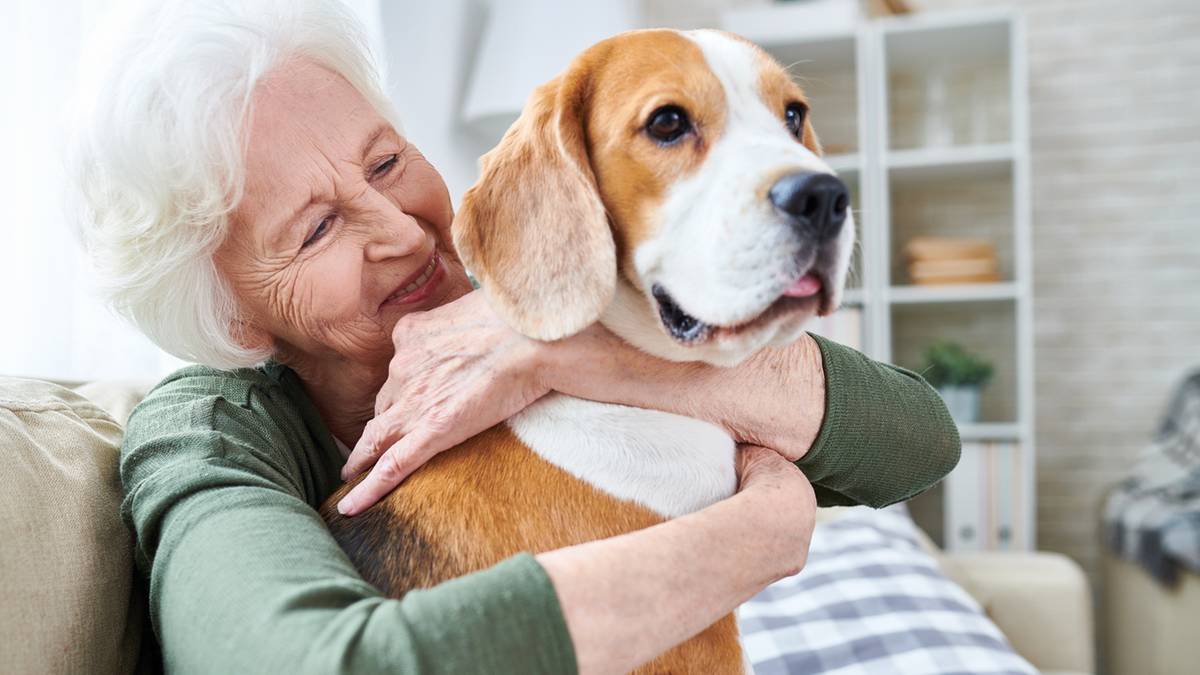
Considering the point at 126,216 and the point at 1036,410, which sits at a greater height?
the point at 126,216

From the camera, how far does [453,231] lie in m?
0.99

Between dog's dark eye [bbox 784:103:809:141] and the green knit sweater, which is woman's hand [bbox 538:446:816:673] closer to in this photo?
the green knit sweater

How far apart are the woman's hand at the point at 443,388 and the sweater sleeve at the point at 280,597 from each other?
0.12 meters

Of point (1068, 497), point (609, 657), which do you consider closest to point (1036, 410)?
point (1068, 497)

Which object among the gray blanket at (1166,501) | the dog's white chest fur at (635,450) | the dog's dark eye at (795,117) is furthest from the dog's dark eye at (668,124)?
the gray blanket at (1166,501)

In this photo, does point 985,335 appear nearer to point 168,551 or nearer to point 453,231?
point 453,231

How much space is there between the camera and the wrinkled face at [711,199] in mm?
836

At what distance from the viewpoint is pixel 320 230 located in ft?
3.70

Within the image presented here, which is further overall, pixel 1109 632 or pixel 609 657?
pixel 1109 632

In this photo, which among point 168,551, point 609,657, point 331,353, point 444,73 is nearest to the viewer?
point 609,657

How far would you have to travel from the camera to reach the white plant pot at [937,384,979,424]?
3730 millimetres

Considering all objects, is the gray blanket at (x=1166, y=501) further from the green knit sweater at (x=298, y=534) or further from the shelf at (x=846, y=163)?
the green knit sweater at (x=298, y=534)

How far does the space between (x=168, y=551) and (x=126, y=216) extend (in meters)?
0.44

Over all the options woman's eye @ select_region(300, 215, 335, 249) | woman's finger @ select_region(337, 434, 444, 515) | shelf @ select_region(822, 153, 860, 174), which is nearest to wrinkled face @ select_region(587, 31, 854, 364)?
woman's finger @ select_region(337, 434, 444, 515)
